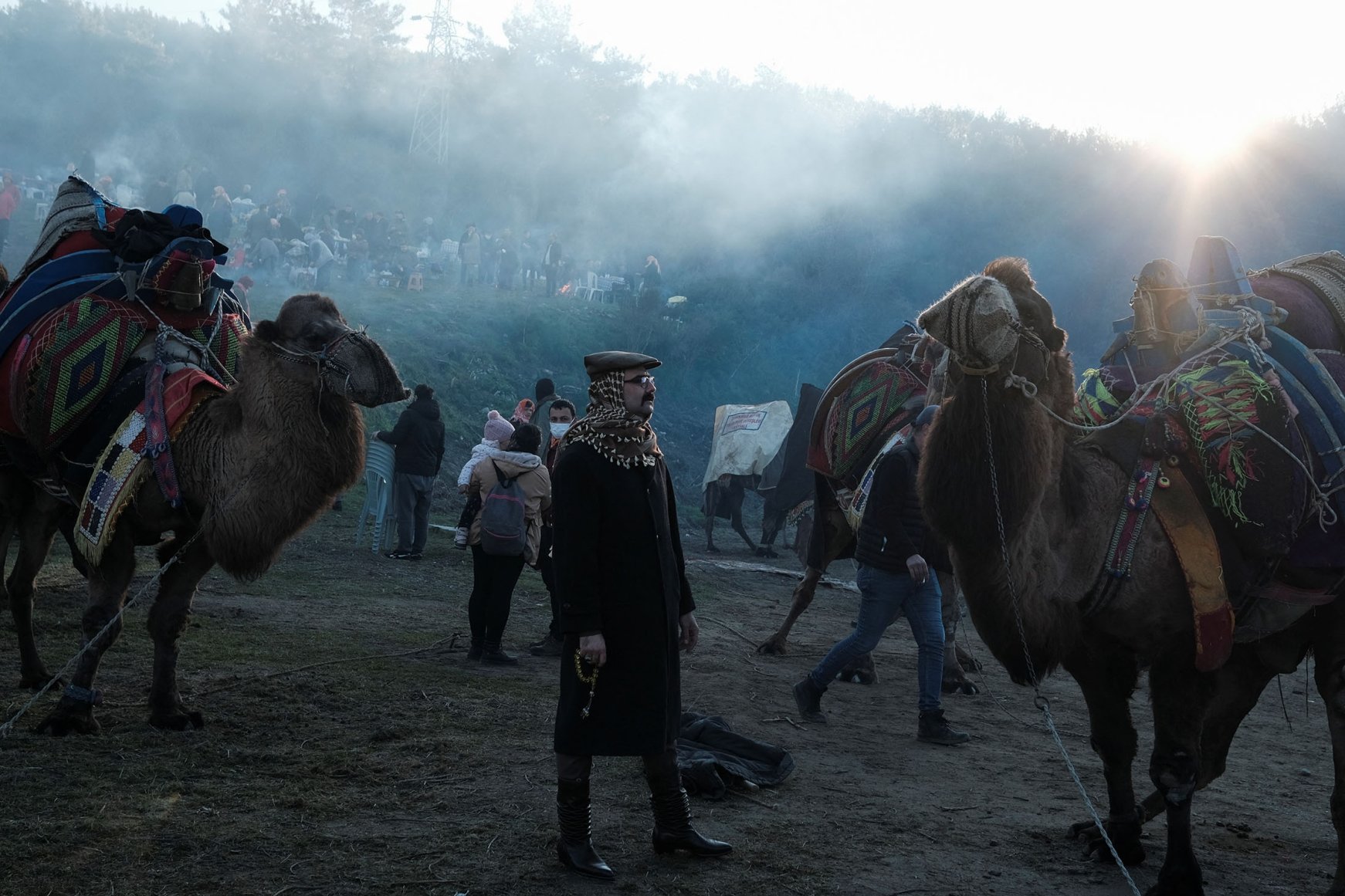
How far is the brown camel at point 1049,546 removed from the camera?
4535 millimetres

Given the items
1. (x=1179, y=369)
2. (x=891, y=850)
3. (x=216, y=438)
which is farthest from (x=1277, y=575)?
(x=216, y=438)

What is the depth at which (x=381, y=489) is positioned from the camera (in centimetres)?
1448

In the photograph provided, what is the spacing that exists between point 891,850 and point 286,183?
1849 inches

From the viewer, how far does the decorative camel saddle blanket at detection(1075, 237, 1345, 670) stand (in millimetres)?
4723

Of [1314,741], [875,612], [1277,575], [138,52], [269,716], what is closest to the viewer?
[1277,575]

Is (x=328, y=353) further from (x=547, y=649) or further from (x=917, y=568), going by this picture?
(x=547, y=649)

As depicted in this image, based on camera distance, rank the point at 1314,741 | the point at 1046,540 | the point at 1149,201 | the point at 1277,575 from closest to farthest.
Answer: the point at 1046,540
the point at 1277,575
the point at 1314,741
the point at 1149,201

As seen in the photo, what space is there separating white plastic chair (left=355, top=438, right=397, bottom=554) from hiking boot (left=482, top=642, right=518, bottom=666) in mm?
5785

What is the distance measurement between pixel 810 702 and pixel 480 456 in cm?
352

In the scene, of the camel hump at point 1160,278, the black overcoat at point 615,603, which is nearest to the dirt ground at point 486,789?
the black overcoat at point 615,603

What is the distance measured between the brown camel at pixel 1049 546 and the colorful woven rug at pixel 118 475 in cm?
382

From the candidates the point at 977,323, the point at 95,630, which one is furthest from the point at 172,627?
the point at 977,323

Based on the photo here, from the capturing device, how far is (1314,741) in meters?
8.24

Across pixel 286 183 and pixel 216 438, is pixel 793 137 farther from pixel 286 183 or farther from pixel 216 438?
pixel 216 438
